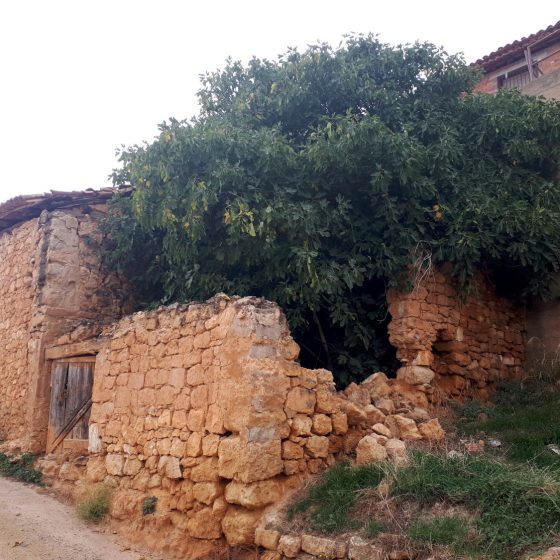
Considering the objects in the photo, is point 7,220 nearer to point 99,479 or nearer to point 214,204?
point 214,204

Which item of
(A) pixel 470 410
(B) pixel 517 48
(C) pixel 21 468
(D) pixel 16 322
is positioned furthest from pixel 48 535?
(B) pixel 517 48

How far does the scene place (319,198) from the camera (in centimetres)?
803

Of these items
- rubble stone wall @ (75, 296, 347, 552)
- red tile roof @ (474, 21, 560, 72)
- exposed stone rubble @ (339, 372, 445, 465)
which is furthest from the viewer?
red tile roof @ (474, 21, 560, 72)

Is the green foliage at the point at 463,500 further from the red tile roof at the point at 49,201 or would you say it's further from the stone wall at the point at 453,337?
the red tile roof at the point at 49,201

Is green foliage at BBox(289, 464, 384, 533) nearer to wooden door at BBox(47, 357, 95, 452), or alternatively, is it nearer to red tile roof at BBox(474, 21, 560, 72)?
wooden door at BBox(47, 357, 95, 452)

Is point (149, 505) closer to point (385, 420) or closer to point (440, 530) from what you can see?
point (385, 420)

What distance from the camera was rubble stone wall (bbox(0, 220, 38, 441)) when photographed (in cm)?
927

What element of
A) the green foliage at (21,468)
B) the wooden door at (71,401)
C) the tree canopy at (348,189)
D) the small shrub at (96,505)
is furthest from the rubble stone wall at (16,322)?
the small shrub at (96,505)

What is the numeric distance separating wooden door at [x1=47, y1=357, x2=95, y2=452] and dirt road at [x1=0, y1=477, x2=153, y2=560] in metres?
1.10

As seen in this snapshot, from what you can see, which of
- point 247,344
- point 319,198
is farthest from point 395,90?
point 247,344

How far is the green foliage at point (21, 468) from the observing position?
795 centimetres

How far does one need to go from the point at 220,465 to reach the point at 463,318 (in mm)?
4725

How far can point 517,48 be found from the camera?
13859mm

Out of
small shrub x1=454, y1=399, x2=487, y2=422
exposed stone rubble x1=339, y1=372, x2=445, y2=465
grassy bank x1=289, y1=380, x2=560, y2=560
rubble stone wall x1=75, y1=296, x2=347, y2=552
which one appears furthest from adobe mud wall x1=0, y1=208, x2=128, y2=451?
small shrub x1=454, y1=399, x2=487, y2=422
